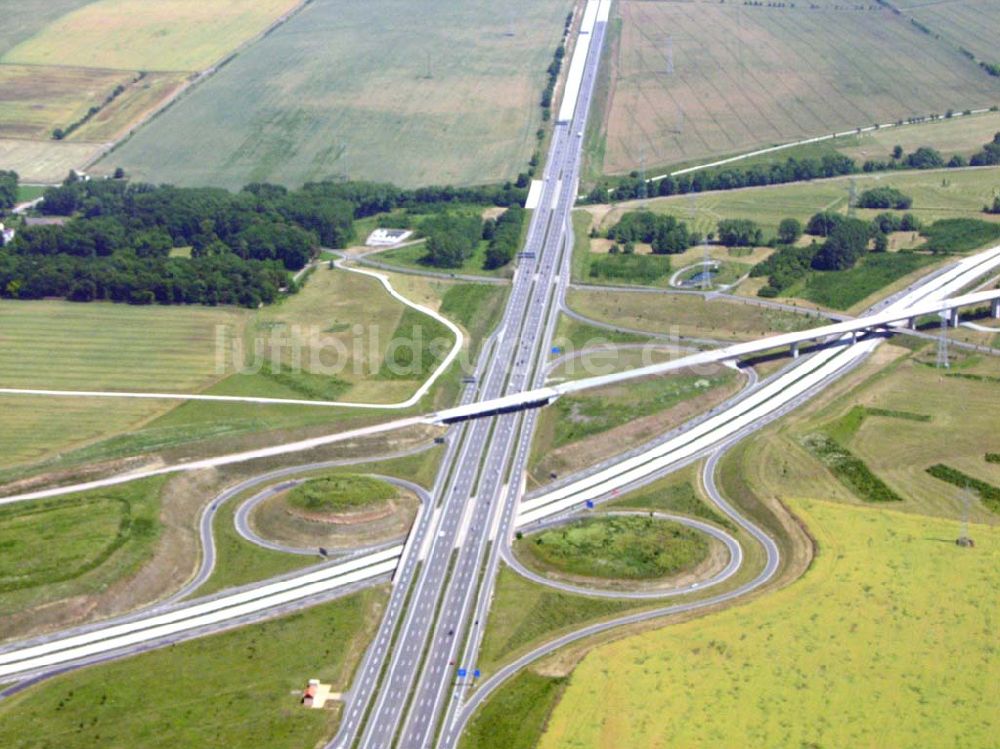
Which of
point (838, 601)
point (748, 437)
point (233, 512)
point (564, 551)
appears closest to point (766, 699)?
point (838, 601)

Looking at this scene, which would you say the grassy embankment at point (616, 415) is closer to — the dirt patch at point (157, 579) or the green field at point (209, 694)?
the green field at point (209, 694)

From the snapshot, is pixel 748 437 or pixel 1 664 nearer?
pixel 1 664

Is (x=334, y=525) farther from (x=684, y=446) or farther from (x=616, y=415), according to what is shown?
(x=684, y=446)

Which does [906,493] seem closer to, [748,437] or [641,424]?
[748,437]

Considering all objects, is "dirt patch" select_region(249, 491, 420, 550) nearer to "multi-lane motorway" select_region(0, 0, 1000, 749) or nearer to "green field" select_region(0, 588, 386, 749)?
"multi-lane motorway" select_region(0, 0, 1000, 749)

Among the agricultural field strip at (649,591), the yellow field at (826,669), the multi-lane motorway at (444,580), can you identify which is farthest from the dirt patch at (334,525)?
the yellow field at (826,669)
